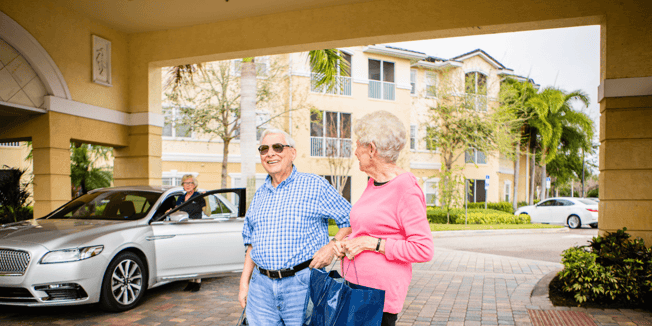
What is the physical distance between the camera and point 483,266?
415 inches

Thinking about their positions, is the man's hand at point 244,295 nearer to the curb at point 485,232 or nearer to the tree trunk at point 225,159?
the curb at point 485,232

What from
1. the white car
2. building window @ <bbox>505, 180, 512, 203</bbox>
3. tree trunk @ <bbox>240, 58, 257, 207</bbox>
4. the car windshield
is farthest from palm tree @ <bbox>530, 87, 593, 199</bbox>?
the car windshield

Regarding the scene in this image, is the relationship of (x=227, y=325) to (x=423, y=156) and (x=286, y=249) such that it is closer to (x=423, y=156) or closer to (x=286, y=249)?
(x=286, y=249)

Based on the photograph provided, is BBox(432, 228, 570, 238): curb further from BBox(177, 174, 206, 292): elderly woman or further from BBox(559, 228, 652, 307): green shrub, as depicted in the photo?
BBox(177, 174, 206, 292): elderly woman

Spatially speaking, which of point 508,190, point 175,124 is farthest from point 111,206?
point 508,190

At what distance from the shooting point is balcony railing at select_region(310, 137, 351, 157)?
2559 centimetres

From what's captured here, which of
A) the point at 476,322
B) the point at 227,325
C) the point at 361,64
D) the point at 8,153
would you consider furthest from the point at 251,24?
the point at 8,153

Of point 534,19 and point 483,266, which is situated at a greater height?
point 534,19

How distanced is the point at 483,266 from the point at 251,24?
6861mm

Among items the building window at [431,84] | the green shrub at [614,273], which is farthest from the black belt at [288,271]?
the building window at [431,84]

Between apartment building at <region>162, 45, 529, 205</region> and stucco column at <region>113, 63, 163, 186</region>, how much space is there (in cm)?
1219

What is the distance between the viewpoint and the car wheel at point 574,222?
22984mm

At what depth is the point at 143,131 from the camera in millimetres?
10297

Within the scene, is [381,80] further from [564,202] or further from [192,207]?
[192,207]
